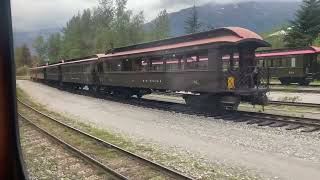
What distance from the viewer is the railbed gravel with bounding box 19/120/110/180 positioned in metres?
8.04

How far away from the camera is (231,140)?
11.3 m

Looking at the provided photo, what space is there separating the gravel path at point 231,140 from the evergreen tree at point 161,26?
46.2m

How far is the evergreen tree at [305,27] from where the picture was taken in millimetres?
46594

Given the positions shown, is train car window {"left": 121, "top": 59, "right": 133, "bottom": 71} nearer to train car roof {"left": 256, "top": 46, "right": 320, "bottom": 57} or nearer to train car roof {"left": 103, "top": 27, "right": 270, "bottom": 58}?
train car roof {"left": 103, "top": 27, "right": 270, "bottom": 58}

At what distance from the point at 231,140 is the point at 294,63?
2649 cm

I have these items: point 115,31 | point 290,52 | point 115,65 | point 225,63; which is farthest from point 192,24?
point 225,63

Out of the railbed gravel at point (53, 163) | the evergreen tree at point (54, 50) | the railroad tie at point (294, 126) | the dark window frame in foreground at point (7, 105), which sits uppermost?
the evergreen tree at point (54, 50)

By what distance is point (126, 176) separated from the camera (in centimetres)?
768

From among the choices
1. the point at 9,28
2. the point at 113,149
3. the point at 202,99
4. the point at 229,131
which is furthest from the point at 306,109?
the point at 9,28

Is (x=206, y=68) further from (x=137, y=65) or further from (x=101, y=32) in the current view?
(x=101, y=32)

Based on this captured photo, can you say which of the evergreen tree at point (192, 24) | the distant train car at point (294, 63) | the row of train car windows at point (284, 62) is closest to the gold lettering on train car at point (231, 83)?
the distant train car at point (294, 63)

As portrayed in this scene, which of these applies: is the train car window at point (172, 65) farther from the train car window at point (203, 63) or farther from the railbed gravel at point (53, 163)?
the railbed gravel at point (53, 163)

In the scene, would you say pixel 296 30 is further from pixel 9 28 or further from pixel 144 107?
pixel 9 28

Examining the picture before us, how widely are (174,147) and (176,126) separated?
3675mm
